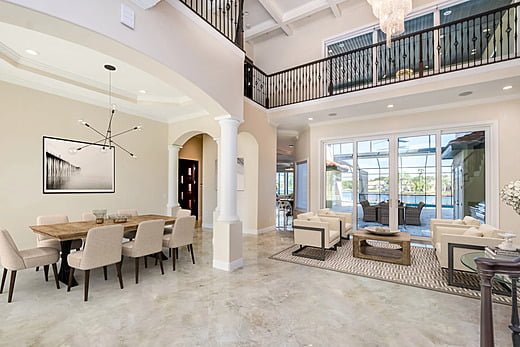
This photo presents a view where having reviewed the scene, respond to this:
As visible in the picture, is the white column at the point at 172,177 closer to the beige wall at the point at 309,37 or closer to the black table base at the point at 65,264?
the black table base at the point at 65,264

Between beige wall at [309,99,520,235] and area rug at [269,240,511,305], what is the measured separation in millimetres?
2140

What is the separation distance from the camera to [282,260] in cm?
439

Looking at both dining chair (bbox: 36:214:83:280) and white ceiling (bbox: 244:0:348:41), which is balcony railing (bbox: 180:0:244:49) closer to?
white ceiling (bbox: 244:0:348:41)

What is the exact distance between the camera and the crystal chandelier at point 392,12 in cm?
342

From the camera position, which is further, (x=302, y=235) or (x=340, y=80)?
(x=340, y=80)

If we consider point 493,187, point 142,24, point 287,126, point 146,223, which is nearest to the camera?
point 142,24

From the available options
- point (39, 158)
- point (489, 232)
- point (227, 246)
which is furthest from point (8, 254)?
point (489, 232)

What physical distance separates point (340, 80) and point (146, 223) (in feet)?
19.0

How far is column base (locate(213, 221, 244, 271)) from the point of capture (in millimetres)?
3906

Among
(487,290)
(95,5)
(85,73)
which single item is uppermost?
(85,73)

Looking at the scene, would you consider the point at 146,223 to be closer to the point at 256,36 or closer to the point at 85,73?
the point at 85,73

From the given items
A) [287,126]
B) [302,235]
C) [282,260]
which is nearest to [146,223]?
[282,260]

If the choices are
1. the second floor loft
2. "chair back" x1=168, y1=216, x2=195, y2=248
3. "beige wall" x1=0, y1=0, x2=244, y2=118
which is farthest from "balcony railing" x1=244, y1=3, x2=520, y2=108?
"chair back" x1=168, y1=216, x2=195, y2=248

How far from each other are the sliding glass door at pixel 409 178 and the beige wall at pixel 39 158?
5268 millimetres
